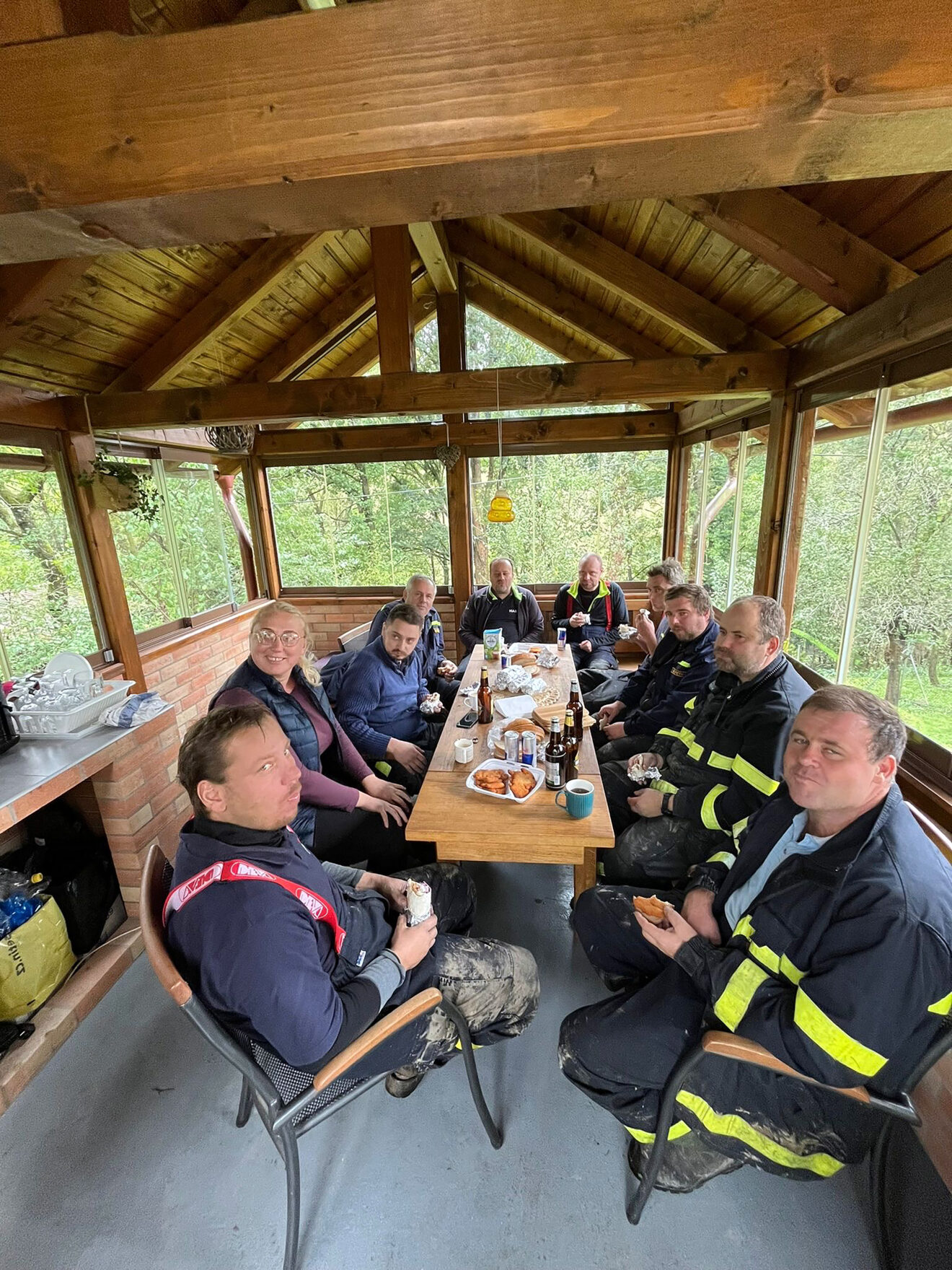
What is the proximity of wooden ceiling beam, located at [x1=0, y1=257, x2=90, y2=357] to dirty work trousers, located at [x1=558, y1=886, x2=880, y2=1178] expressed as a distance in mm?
3764

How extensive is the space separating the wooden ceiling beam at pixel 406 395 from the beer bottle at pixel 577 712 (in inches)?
78.2

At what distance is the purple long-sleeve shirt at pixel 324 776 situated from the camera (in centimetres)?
220

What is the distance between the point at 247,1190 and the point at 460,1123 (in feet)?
1.97

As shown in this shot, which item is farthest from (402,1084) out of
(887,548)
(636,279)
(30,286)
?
(636,279)

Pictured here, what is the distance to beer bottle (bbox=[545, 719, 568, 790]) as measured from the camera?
2.01 m

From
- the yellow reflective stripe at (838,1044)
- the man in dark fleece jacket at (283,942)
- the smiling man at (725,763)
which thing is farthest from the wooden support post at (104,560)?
the yellow reflective stripe at (838,1044)

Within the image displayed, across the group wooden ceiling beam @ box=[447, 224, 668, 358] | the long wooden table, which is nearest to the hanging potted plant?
the long wooden table

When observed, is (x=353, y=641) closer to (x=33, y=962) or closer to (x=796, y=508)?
(x=33, y=962)

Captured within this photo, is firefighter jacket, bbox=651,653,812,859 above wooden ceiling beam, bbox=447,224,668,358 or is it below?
below

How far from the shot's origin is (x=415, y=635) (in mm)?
2748

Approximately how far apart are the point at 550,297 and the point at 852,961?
4.67 metres

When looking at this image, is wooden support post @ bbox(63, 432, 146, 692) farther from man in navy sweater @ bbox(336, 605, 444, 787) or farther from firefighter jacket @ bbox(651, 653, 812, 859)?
firefighter jacket @ bbox(651, 653, 812, 859)

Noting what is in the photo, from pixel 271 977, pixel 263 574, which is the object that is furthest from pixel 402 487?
pixel 271 977

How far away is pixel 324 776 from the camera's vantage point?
233 cm
